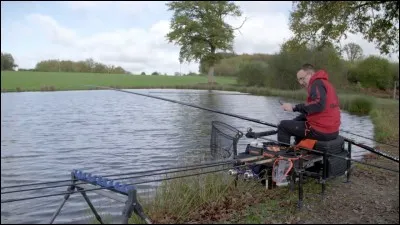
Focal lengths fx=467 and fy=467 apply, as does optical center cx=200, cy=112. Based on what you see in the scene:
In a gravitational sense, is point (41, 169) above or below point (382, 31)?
below

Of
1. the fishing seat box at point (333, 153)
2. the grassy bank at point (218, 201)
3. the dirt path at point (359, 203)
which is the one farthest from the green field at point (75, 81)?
the fishing seat box at point (333, 153)

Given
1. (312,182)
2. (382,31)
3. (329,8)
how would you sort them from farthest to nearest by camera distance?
1. (382,31)
2. (329,8)
3. (312,182)

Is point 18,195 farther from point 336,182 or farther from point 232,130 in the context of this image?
point 336,182

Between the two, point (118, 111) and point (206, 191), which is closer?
point (206, 191)

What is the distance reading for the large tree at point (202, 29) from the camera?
55.0 m

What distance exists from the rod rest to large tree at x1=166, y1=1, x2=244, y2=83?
4929 cm

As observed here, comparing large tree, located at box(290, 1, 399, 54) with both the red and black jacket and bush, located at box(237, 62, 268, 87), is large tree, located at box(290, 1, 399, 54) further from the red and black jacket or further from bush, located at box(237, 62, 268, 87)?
bush, located at box(237, 62, 268, 87)

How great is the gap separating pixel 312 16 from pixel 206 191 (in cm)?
1187

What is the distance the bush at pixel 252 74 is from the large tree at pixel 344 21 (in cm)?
3039

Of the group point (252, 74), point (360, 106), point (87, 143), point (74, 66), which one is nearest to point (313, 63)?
point (360, 106)

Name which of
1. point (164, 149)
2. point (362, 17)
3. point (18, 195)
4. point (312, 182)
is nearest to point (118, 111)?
point (164, 149)

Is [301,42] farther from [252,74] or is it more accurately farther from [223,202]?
[252,74]

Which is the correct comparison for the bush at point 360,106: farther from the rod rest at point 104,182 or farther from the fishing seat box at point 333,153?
the rod rest at point 104,182

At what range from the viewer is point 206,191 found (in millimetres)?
6676
